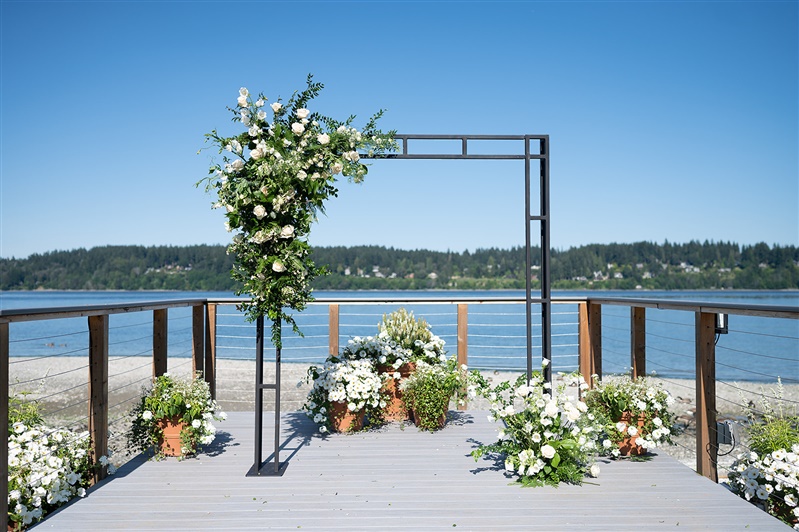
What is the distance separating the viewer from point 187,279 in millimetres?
22906

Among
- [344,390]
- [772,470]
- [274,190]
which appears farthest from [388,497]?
[772,470]

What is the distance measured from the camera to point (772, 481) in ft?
11.0

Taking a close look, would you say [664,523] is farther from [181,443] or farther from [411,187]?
[411,187]

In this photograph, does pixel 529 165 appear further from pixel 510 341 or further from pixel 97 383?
pixel 510 341

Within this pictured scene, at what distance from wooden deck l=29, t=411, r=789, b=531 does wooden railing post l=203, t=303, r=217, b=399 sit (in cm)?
115

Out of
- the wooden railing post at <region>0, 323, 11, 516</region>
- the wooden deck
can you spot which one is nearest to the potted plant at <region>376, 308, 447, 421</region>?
the wooden deck

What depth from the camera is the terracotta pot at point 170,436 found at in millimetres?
4277

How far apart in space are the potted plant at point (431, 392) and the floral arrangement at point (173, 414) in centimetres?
164

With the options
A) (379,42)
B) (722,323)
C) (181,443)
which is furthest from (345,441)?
(379,42)

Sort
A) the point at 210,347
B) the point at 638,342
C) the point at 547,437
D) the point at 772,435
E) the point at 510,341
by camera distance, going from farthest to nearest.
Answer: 1. the point at 510,341
2. the point at 210,347
3. the point at 638,342
4. the point at 547,437
5. the point at 772,435

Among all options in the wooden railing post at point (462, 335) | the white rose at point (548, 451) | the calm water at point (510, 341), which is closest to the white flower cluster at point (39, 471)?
the white rose at point (548, 451)

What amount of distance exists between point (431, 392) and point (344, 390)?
0.71 metres

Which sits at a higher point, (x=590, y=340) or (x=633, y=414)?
(x=590, y=340)

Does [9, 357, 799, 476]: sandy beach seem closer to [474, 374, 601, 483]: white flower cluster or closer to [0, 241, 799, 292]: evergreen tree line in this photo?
[474, 374, 601, 483]: white flower cluster
